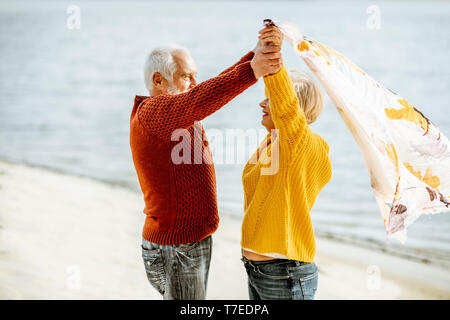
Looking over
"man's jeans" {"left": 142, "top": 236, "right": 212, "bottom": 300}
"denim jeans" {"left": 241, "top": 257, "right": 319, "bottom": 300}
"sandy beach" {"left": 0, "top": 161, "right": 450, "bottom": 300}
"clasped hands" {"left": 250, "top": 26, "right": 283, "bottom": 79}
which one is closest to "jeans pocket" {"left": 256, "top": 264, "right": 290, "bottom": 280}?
"denim jeans" {"left": 241, "top": 257, "right": 319, "bottom": 300}

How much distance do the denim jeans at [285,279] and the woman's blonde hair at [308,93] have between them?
498mm

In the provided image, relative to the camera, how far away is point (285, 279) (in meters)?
1.58

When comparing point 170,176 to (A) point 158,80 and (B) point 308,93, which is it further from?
(B) point 308,93

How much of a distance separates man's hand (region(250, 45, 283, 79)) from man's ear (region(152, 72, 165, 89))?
40 cm

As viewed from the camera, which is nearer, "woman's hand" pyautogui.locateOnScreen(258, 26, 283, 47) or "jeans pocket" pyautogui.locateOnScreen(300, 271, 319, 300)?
"woman's hand" pyautogui.locateOnScreen(258, 26, 283, 47)

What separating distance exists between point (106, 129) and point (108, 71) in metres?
6.33

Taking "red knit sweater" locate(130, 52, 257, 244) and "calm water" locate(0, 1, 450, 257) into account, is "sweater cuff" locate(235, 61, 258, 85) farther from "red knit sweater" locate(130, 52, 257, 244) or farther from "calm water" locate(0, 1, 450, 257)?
"calm water" locate(0, 1, 450, 257)

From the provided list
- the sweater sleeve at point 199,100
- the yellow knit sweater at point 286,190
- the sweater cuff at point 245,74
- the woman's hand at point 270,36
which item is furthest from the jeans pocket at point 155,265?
the woman's hand at point 270,36

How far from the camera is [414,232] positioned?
4.62 metres

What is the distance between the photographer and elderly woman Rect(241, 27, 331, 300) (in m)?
1.54

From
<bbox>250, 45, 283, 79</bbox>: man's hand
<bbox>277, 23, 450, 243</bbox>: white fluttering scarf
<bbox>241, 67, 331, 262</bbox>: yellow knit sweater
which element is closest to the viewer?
<bbox>250, 45, 283, 79</bbox>: man's hand

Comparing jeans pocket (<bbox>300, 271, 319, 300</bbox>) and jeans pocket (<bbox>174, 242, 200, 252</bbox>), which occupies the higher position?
jeans pocket (<bbox>174, 242, 200, 252</bbox>)

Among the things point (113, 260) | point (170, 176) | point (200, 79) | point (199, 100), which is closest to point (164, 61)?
point (199, 100)
